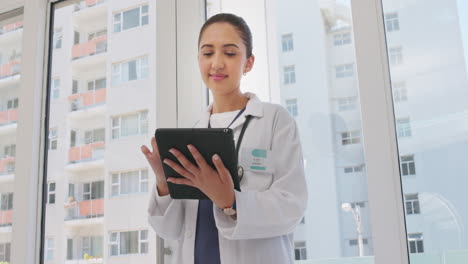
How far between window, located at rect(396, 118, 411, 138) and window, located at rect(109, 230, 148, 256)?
3.77ft

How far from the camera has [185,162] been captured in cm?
134

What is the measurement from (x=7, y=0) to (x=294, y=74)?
6.46 ft

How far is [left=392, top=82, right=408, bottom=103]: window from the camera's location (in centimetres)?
189

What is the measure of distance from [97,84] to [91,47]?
21 centimetres

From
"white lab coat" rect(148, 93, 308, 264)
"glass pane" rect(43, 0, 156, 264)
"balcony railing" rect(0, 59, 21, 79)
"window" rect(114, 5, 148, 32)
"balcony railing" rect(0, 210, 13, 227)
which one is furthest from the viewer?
"balcony railing" rect(0, 59, 21, 79)

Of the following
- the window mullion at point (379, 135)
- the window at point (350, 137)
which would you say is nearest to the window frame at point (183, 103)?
the window mullion at point (379, 135)

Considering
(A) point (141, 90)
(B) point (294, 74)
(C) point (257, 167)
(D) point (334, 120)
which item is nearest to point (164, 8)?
(A) point (141, 90)

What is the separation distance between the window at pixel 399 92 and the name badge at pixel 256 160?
634mm

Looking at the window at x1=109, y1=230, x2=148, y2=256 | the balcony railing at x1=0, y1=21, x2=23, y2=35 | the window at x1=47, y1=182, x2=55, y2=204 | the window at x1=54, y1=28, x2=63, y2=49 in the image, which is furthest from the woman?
the balcony railing at x1=0, y1=21, x2=23, y2=35

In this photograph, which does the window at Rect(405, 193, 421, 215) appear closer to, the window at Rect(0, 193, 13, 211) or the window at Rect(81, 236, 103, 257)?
the window at Rect(81, 236, 103, 257)

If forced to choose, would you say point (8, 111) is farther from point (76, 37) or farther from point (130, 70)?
point (130, 70)

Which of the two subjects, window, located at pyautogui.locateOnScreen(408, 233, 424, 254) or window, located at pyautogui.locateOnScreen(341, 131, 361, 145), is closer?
window, located at pyautogui.locateOnScreen(408, 233, 424, 254)

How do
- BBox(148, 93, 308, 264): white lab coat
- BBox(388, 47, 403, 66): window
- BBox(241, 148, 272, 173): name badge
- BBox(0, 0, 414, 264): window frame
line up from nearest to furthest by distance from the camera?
BBox(148, 93, 308, 264): white lab coat → BBox(241, 148, 272, 173): name badge → BBox(0, 0, 414, 264): window frame → BBox(388, 47, 403, 66): window

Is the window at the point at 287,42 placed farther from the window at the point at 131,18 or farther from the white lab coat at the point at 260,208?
the window at the point at 131,18
